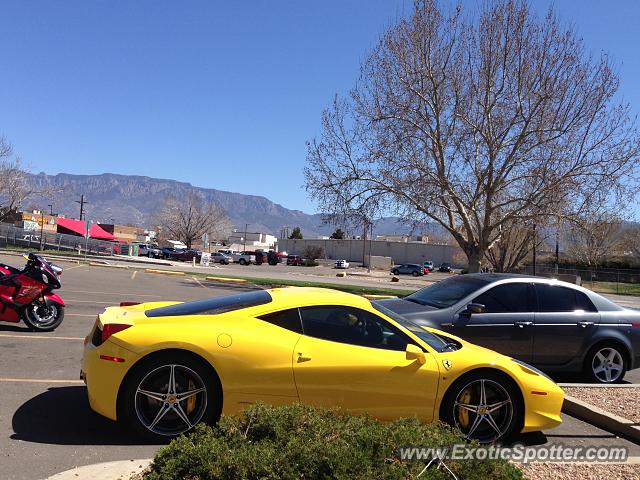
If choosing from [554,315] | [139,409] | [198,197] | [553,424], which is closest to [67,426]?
[139,409]

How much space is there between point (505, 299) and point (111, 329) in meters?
5.59

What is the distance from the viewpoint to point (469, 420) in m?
5.12

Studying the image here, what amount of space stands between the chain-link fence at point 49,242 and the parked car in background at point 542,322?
53.3 metres

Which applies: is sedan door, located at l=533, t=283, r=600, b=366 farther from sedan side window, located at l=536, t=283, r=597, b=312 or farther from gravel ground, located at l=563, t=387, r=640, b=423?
gravel ground, located at l=563, t=387, r=640, b=423

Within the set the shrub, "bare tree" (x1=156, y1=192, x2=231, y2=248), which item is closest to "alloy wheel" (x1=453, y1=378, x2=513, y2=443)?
the shrub

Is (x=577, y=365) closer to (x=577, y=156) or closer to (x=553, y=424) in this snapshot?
(x=553, y=424)

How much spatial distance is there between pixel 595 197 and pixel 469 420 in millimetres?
25501

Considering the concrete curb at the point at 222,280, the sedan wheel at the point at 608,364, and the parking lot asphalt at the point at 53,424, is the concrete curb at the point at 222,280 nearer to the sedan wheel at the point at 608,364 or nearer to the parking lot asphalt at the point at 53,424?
the parking lot asphalt at the point at 53,424

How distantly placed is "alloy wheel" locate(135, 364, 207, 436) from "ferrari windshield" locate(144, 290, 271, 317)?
66 centimetres

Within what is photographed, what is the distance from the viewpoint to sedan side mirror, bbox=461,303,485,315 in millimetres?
7641

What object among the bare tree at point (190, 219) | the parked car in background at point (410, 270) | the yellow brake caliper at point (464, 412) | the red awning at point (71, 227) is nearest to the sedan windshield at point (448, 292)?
the yellow brake caliper at point (464, 412)

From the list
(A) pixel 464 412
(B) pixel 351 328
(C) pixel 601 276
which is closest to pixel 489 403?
(A) pixel 464 412

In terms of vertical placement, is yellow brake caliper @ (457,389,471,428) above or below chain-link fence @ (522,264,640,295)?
below

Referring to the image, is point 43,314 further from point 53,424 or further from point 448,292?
point 448,292
